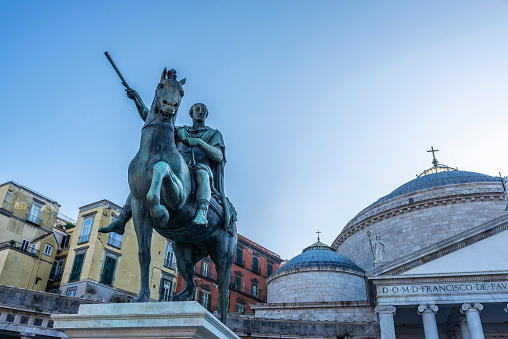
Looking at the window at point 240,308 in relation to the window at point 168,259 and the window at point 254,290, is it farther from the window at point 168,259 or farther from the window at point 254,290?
the window at point 168,259

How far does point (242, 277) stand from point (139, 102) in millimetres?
39380

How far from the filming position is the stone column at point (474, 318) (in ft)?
70.2

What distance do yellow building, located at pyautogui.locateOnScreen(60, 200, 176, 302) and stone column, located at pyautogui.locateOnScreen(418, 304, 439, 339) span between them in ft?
61.7

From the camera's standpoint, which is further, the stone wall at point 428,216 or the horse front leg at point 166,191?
the stone wall at point 428,216

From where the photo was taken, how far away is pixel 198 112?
22.1 ft

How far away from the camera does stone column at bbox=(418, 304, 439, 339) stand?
72.1 feet

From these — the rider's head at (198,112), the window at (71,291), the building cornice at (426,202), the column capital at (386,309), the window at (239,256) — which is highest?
the building cornice at (426,202)

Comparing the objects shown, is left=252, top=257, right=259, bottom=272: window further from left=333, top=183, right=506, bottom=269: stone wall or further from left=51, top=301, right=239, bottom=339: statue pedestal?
left=51, top=301, right=239, bottom=339: statue pedestal

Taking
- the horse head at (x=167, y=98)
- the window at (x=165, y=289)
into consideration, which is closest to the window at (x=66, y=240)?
the window at (x=165, y=289)

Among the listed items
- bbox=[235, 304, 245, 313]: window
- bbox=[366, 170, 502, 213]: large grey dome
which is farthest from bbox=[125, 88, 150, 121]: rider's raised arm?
bbox=[235, 304, 245, 313]: window

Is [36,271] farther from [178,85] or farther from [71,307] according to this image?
[178,85]

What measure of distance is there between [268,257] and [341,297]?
17879mm

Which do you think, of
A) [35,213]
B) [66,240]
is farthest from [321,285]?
[35,213]

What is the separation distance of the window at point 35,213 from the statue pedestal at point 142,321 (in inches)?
1321
